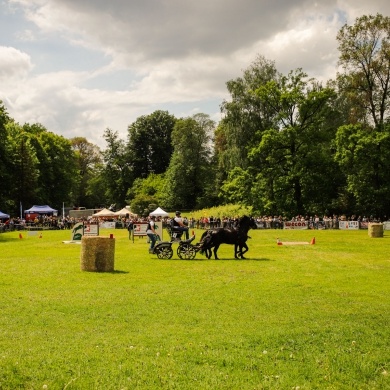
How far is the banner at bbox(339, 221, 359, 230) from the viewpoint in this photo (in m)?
48.8

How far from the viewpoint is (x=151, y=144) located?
345 feet

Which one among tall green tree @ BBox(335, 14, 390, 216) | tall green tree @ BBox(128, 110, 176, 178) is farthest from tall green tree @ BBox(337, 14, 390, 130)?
tall green tree @ BBox(128, 110, 176, 178)

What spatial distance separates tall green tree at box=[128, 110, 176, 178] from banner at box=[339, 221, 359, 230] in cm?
6033

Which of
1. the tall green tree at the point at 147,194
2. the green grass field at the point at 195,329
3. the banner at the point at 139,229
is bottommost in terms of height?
the green grass field at the point at 195,329

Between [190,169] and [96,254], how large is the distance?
69325mm

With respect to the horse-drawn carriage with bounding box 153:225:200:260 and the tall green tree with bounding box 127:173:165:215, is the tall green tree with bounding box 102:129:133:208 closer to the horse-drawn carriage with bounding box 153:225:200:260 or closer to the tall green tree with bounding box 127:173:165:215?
the tall green tree with bounding box 127:173:165:215

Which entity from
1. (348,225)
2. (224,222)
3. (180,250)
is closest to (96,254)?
(180,250)

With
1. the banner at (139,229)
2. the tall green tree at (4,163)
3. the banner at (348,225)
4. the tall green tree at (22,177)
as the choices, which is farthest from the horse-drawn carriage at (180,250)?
the tall green tree at (22,177)

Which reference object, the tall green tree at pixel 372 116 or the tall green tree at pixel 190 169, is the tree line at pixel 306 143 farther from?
the tall green tree at pixel 190 169

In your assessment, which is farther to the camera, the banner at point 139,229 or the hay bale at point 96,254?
the banner at point 139,229

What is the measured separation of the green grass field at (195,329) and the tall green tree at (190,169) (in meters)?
68.7

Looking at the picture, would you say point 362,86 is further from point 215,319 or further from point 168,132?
point 168,132

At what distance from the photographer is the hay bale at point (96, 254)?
17516 millimetres

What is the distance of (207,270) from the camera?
18.2 meters
